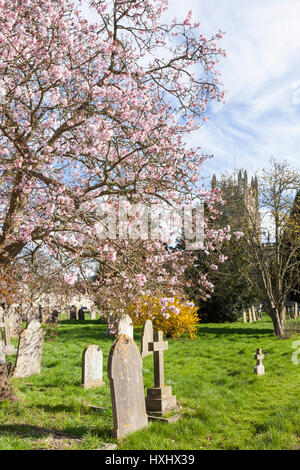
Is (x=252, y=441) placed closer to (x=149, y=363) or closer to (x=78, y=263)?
(x=78, y=263)

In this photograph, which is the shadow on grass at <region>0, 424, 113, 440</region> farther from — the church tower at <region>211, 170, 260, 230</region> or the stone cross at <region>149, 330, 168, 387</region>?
the church tower at <region>211, 170, 260, 230</region>

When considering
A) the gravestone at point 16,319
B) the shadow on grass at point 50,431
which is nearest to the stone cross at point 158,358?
the shadow on grass at point 50,431

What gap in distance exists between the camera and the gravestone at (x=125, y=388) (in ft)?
18.5

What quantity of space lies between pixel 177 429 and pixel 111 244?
3.26 m

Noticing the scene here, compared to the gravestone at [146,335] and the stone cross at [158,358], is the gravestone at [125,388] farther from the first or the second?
the gravestone at [146,335]

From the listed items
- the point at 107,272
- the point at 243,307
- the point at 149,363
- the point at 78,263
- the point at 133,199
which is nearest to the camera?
the point at 78,263

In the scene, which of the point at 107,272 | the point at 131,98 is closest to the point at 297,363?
the point at 107,272

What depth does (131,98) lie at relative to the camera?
8.12 m

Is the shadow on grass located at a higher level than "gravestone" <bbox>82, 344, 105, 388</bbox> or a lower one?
lower

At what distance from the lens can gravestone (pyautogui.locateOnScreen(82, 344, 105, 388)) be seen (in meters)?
8.97

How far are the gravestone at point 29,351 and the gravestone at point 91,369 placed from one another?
2.01 m

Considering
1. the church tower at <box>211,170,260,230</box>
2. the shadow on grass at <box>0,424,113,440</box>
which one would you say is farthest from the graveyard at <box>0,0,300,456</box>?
the church tower at <box>211,170,260,230</box>

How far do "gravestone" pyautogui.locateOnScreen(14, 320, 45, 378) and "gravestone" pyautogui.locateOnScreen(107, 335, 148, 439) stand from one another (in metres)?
5.26

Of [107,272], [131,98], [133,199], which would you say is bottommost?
[107,272]
